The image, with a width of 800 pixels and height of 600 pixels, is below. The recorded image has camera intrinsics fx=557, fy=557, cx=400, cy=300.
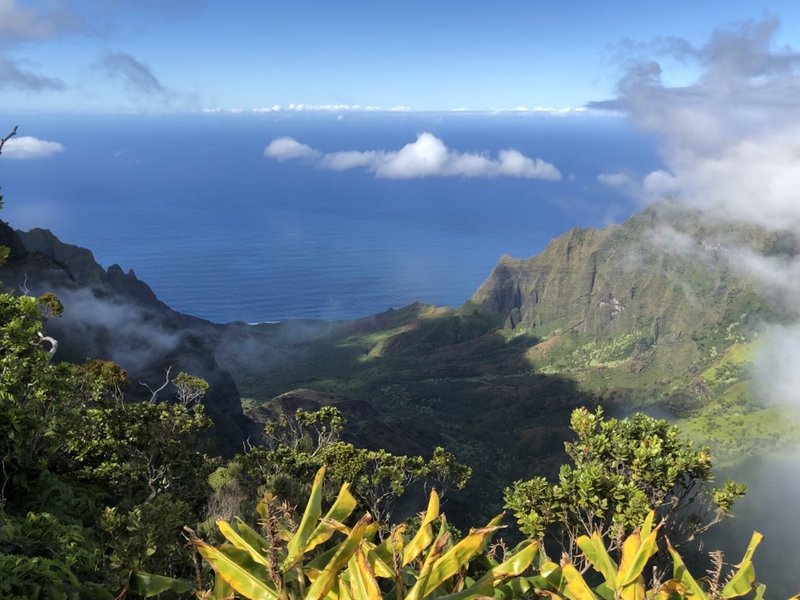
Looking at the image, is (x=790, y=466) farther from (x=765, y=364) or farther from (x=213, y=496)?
(x=213, y=496)

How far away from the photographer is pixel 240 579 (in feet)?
15.8

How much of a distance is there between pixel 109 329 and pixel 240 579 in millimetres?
88285

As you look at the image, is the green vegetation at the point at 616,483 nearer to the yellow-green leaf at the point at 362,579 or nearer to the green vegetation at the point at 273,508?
the green vegetation at the point at 273,508

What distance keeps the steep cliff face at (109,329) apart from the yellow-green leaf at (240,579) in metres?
63.1

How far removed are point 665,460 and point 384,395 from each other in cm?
14158

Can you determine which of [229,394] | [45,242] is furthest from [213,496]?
[45,242]

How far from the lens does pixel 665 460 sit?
13859 millimetres

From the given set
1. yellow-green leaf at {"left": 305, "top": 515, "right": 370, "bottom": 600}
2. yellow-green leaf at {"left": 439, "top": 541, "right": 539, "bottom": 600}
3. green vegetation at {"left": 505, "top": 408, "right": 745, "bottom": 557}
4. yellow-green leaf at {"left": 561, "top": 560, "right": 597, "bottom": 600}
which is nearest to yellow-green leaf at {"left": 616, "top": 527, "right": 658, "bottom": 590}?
yellow-green leaf at {"left": 561, "top": 560, "right": 597, "bottom": 600}

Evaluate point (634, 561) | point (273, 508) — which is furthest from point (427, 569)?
point (634, 561)

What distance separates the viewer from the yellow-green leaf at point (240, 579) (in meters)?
4.78

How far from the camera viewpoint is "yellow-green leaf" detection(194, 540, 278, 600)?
4777 millimetres

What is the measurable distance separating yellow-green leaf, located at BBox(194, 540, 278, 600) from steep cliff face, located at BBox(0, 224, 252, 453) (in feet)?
207

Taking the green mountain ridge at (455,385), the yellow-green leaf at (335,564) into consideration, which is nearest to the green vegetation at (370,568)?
the yellow-green leaf at (335,564)

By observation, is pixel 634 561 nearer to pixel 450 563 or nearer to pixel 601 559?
pixel 601 559
